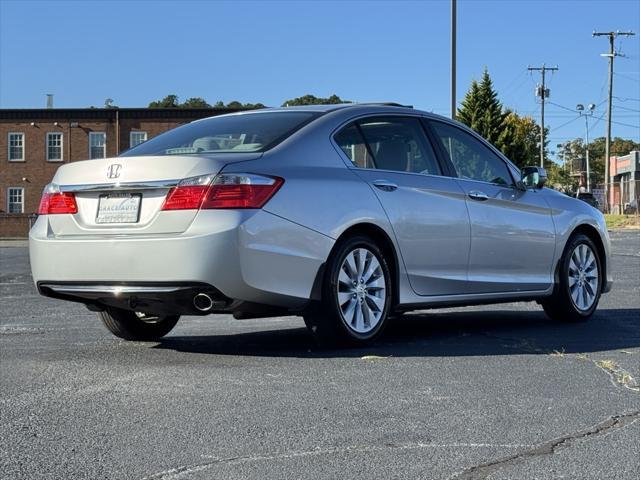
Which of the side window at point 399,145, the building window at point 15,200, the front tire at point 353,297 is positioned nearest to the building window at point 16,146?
the building window at point 15,200

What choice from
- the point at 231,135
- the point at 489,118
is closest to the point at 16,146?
the point at 489,118

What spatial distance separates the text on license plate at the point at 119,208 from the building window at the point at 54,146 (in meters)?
50.5

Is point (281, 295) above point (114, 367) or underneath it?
above

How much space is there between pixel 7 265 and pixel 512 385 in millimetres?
16141

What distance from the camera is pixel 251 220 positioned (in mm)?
5465

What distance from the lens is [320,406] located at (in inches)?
176

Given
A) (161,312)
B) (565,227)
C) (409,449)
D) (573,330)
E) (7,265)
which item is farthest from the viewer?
(7,265)

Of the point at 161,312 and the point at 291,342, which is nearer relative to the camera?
the point at 161,312

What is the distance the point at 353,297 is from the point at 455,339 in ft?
3.64

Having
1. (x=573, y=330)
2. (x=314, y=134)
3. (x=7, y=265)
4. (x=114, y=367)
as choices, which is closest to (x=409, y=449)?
(x=114, y=367)

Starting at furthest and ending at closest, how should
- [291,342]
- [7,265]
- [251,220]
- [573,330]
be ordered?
[7,265] → [573,330] → [291,342] → [251,220]

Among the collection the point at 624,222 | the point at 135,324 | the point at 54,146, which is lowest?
the point at 135,324

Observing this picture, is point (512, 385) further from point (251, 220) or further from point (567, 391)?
point (251, 220)

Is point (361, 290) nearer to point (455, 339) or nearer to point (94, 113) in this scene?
point (455, 339)
